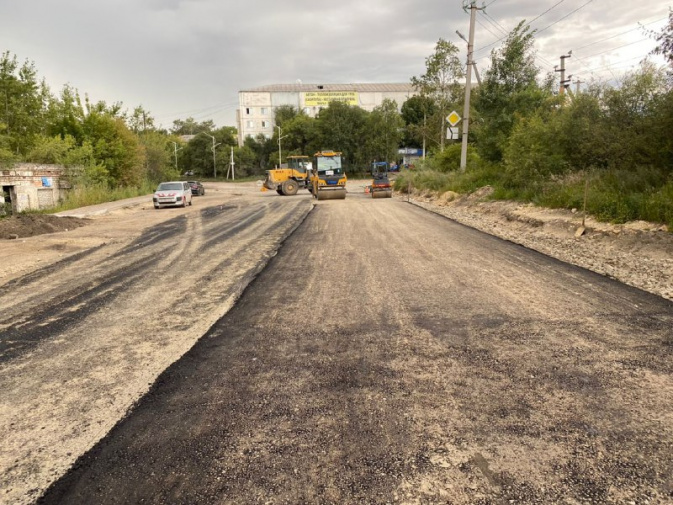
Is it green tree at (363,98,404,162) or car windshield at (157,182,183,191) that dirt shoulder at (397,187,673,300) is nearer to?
car windshield at (157,182,183,191)

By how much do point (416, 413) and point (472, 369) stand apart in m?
1.00

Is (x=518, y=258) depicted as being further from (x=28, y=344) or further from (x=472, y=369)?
(x=28, y=344)

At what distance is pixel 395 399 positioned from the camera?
3.53 m

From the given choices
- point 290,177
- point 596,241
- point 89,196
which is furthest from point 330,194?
point 596,241

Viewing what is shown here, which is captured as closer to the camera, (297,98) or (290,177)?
(290,177)

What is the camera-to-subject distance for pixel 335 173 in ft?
94.4

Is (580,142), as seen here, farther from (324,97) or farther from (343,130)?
(324,97)

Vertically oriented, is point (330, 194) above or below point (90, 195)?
below

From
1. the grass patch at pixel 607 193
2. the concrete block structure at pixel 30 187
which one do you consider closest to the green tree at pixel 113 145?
the concrete block structure at pixel 30 187

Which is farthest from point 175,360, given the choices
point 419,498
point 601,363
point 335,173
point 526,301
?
point 335,173

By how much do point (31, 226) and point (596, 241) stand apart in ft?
58.8

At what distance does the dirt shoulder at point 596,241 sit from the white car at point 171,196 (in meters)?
17.3

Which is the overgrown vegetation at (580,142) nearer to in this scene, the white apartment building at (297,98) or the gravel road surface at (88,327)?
the gravel road surface at (88,327)

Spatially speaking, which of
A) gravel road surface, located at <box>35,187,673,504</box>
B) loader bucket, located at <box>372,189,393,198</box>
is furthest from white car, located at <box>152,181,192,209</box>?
gravel road surface, located at <box>35,187,673,504</box>
